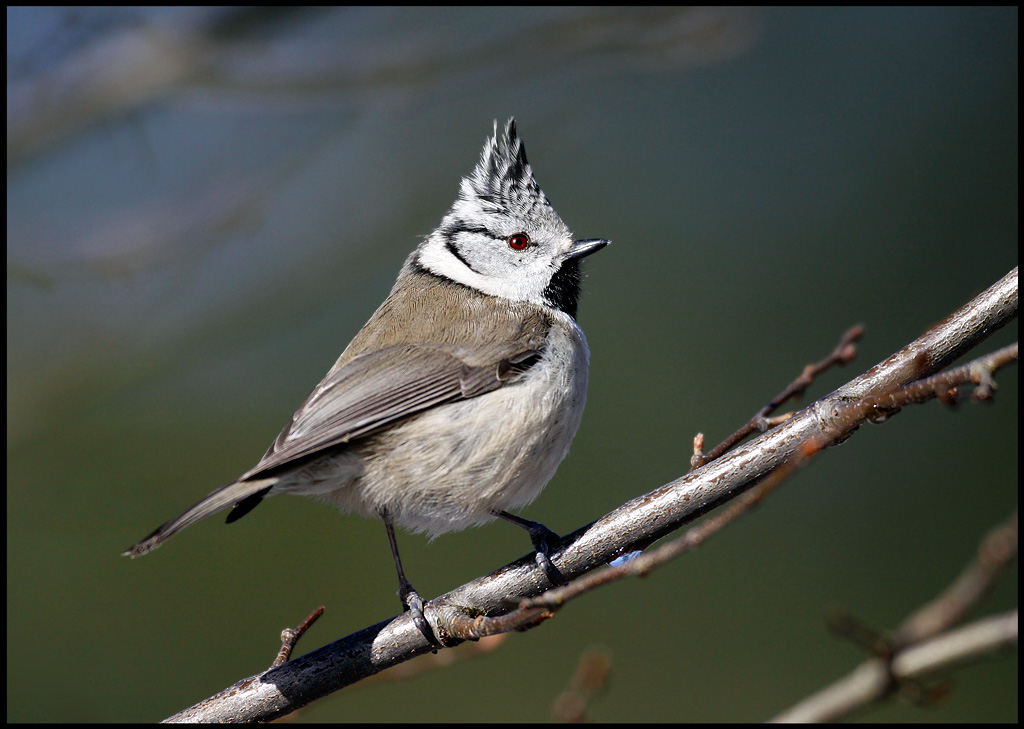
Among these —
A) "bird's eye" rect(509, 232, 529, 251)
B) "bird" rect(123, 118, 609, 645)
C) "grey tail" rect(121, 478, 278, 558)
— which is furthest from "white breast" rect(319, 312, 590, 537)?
"bird's eye" rect(509, 232, 529, 251)

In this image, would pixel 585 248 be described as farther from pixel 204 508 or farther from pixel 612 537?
pixel 204 508

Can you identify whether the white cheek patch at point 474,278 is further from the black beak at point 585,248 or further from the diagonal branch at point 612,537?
the diagonal branch at point 612,537

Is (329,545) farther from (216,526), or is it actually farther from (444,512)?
(444,512)

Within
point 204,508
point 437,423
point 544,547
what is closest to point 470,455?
point 437,423

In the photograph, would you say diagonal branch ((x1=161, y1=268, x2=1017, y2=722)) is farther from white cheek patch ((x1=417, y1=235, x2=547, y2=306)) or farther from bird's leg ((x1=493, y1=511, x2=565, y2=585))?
white cheek patch ((x1=417, y1=235, x2=547, y2=306))

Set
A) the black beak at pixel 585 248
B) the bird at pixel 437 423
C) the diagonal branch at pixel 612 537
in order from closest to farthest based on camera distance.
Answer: the diagonal branch at pixel 612 537
the bird at pixel 437 423
the black beak at pixel 585 248

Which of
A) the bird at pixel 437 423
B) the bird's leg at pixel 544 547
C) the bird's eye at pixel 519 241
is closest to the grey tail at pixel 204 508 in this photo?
the bird at pixel 437 423
